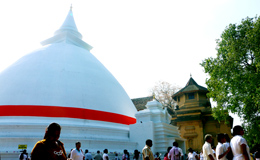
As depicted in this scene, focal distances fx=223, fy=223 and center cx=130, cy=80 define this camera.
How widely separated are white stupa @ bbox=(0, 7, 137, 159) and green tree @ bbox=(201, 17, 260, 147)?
7661mm

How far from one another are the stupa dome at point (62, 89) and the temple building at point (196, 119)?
9.84 meters

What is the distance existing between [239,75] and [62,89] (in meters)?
12.6

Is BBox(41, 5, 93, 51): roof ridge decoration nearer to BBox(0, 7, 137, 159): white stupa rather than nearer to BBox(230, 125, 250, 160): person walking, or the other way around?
BBox(0, 7, 137, 159): white stupa

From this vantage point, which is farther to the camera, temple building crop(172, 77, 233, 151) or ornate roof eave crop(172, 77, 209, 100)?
ornate roof eave crop(172, 77, 209, 100)

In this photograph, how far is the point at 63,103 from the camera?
16.2m

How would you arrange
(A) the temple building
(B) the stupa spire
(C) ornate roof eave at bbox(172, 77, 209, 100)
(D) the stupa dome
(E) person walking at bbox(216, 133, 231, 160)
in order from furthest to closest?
(C) ornate roof eave at bbox(172, 77, 209, 100)
(A) the temple building
(B) the stupa spire
(D) the stupa dome
(E) person walking at bbox(216, 133, 231, 160)

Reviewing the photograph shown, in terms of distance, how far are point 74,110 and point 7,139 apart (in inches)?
179

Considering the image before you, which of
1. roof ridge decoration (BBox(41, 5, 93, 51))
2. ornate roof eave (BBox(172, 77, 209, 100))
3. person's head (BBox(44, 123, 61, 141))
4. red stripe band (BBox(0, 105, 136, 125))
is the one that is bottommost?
person's head (BBox(44, 123, 61, 141))

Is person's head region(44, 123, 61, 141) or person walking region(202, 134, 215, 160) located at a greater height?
person's head region(44, 123, 61, 141)

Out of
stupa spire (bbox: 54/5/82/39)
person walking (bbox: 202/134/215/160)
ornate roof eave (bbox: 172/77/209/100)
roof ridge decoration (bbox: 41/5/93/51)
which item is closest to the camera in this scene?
person walking (bbox: 202/134/215/160)

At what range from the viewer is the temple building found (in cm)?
2666

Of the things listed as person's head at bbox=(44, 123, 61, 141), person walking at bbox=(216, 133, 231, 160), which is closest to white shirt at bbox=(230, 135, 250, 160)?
person walking at bbox=(216, 133, 231, 160)

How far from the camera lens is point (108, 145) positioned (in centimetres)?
1573

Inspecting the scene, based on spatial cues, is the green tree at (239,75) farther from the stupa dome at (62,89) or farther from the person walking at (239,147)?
the person walking at (239,147)
